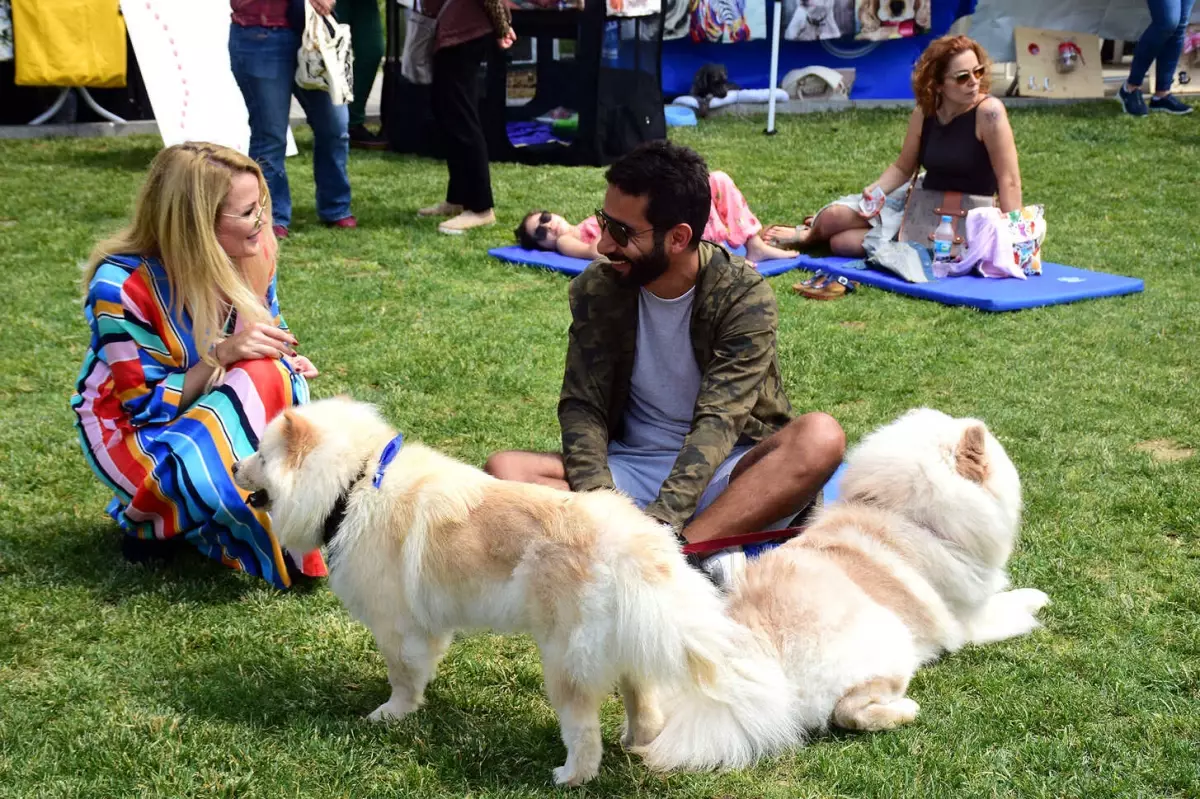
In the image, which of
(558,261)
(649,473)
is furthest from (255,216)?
(558,261)

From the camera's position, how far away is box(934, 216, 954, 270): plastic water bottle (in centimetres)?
729

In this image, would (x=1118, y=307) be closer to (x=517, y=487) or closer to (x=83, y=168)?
(x=517, y=487)

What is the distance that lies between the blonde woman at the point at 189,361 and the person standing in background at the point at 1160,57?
1154 centimetres

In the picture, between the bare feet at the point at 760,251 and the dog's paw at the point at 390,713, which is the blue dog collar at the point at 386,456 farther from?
the bare feet at the point at 760,251

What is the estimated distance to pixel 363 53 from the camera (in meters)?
11.7

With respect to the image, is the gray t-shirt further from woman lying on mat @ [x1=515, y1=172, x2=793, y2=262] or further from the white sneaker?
woman lying on mat @ [x1=515, y1=172, x2=793, y2=262]

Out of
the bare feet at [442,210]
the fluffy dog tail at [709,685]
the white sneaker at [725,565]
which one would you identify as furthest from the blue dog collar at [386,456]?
the bare feet at [442,210]

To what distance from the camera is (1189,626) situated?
11.3 feet

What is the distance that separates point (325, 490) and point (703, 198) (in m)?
1.44

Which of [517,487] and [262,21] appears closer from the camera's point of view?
[517,487]

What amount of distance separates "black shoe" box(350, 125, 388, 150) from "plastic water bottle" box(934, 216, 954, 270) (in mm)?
6824

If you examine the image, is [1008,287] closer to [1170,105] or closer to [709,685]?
[709,685]

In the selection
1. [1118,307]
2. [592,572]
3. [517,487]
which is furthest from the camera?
[1118,307]

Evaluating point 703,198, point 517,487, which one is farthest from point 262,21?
point 517,487
